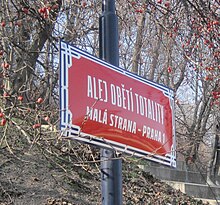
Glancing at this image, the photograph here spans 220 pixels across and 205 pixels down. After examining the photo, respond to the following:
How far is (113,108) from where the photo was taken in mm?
2936

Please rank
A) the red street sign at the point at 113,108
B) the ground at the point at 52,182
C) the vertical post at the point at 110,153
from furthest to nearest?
the ground at the point at 52,182
the vertical post at the point at 110,153
the red street sign at the point at 113,108

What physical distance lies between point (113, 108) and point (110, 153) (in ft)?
1.13

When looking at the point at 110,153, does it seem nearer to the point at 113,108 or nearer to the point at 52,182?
the point at 113,108

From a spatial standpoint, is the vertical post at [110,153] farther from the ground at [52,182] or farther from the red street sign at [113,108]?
the ground at [52,182]

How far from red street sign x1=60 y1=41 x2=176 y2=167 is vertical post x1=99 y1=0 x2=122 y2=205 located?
157 millimetres

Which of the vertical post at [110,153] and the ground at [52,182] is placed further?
the ground at [52,182]

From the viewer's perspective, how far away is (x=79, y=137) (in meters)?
2.66

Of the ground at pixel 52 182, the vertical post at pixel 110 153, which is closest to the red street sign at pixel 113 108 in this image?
the vertical post at pixel 110 153

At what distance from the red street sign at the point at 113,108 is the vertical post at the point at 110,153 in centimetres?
16

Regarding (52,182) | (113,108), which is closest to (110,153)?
(113,108)

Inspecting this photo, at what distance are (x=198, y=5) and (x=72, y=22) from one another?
5.85 ft

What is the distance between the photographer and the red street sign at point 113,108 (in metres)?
2.66

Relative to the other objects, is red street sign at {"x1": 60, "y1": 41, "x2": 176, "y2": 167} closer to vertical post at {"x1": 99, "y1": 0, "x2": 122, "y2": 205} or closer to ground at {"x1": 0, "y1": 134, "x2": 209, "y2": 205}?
vertical post at {"x1": 99, "y1": 0, "x2": 122, "y2": 205}

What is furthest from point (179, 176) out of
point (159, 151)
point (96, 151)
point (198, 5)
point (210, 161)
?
point (159, 151)
